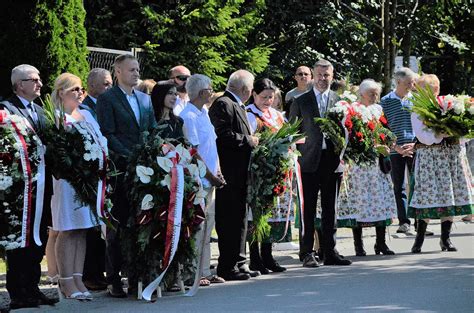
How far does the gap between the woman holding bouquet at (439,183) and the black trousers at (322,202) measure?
1501 mm

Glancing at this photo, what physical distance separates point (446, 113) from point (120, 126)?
4.69 metres

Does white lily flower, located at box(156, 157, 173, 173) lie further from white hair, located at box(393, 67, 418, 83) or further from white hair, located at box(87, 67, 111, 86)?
white hair, located at box(393, 67, 418, 83)

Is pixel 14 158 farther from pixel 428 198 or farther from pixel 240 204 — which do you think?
pixel 428 198

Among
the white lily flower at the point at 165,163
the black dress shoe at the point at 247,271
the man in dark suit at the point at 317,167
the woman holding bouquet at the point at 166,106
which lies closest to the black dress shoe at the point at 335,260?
the man in dark suit at the point at 317,167

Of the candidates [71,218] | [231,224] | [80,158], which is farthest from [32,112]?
[231,224]

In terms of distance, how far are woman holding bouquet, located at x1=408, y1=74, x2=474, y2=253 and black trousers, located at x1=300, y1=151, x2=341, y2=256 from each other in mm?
1501

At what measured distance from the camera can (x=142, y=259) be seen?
1078 centimetres

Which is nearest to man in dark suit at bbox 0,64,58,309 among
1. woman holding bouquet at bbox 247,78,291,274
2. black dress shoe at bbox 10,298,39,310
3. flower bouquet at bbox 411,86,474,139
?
black dress shoe at bbox 10,298,39,310

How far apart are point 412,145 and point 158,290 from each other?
6223mm

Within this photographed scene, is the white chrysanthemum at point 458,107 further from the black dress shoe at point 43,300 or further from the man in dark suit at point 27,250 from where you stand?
the black dress shoe at point 43,300

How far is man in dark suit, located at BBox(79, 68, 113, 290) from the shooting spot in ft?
38.4

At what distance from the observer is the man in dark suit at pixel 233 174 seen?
39.8 feet

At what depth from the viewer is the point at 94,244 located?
11.8 m

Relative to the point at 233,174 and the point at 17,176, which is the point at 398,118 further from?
the point at 17,176
